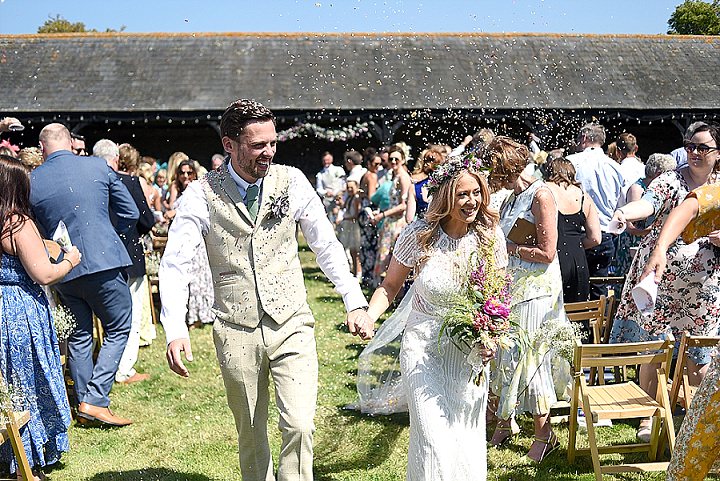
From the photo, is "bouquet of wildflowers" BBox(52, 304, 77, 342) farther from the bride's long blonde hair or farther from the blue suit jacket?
the bride's long blonde hair

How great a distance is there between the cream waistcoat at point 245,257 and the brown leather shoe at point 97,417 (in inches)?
110

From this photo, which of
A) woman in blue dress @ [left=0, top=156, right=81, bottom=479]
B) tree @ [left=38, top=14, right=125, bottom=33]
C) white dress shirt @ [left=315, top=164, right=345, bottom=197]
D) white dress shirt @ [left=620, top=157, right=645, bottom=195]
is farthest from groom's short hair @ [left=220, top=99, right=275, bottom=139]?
tree @ [left=38, top=14, right=125, bottom=33]

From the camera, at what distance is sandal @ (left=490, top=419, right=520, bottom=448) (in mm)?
5297

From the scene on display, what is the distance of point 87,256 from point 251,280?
2.74m

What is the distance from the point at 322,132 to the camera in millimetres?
22922

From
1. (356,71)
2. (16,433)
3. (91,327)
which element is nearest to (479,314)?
(16,433)

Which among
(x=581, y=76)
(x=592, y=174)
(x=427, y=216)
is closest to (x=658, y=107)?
(x=581, y=76)

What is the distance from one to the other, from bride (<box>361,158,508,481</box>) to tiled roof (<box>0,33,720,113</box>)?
60.1 ft

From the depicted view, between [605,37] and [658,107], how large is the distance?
19.8ft

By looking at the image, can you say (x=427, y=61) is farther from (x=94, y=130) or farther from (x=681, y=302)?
(x=681, y=302)

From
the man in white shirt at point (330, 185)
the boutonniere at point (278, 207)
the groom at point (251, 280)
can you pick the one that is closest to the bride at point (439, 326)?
the groom at point (251, 280)

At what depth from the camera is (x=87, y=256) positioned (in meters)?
5.82

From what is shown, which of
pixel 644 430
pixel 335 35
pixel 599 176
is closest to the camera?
pixel 644 430

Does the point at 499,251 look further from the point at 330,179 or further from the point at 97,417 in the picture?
the point at 330,179
